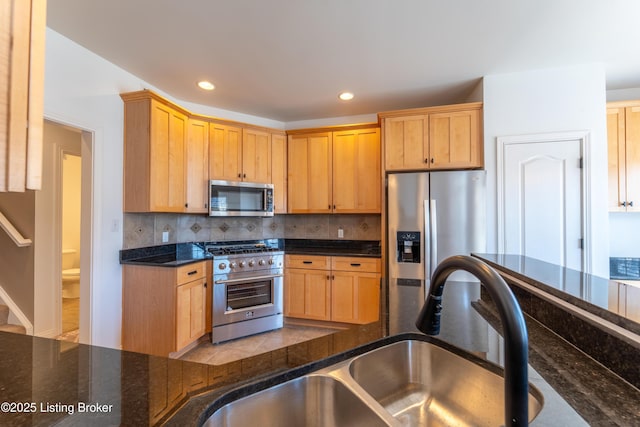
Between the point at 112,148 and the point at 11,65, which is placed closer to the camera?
the point at 11,65

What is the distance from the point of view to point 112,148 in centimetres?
256

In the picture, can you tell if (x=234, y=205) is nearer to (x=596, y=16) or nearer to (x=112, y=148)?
(x=112, y=148)

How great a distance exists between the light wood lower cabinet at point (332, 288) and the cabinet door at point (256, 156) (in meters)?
1.05

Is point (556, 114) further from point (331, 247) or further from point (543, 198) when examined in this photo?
point (331, 247)

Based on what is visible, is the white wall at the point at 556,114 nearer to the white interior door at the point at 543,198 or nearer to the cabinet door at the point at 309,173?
the white interior door at the point at 543,198

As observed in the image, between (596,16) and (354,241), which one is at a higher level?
(596,16)

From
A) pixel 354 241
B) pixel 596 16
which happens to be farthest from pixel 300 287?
pixel 596 16

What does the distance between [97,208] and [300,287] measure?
7.03ft

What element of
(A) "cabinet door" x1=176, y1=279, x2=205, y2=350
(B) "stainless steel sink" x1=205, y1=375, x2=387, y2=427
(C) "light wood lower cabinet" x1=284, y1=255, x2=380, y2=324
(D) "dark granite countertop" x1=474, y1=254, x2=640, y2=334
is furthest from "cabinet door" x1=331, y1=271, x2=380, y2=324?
(B) "stainless steel sink" x1=205, y1=375, x2=387, y2=427

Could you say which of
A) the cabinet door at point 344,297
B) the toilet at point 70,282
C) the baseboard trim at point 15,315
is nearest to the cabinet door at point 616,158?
the cabinet door at point 344,297

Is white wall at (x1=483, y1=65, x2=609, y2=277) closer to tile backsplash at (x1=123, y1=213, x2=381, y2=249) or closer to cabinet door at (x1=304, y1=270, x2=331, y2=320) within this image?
tile backsplash at (x1=123, y1=213, x2=381, y2=249)

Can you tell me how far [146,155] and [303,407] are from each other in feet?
8.55

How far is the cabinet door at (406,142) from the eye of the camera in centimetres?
297

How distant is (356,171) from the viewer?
11.4 feet
